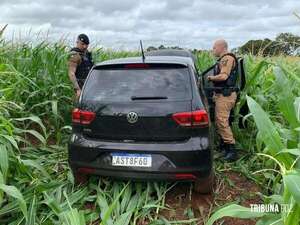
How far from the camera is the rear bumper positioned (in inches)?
167

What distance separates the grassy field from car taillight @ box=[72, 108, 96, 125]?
0.55 meters

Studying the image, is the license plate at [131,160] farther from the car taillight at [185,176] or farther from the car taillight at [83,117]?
the car taillight at [83,117]

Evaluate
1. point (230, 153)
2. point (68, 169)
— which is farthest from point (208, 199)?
point (68, 169)

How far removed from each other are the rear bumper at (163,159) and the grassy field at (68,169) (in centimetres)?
35

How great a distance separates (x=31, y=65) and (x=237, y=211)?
501cm

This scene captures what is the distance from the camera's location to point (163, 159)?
4250 millimetres

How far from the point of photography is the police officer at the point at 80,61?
7207 mm

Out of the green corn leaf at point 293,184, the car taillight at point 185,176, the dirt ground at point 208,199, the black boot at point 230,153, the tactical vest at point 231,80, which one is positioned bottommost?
the dirt ground at point 208,199

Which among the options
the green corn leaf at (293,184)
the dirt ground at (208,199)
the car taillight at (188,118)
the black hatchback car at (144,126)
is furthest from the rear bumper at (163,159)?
the green corn leaf at (293,184)

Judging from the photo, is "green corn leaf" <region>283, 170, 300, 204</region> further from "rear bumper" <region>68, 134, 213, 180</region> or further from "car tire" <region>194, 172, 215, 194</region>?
"car tire" <region>194, 172, 215, 194</region>

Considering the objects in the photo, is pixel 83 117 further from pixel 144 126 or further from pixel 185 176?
pixel 185 176

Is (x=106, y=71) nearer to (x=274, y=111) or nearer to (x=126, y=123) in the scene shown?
(x=126, y=123)

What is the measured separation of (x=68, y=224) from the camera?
12.0 feet

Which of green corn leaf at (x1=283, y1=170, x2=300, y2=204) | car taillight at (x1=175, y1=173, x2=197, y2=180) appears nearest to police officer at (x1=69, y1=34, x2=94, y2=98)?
car taillight at (x1=175, y1=173, x2=197, y2=180)
